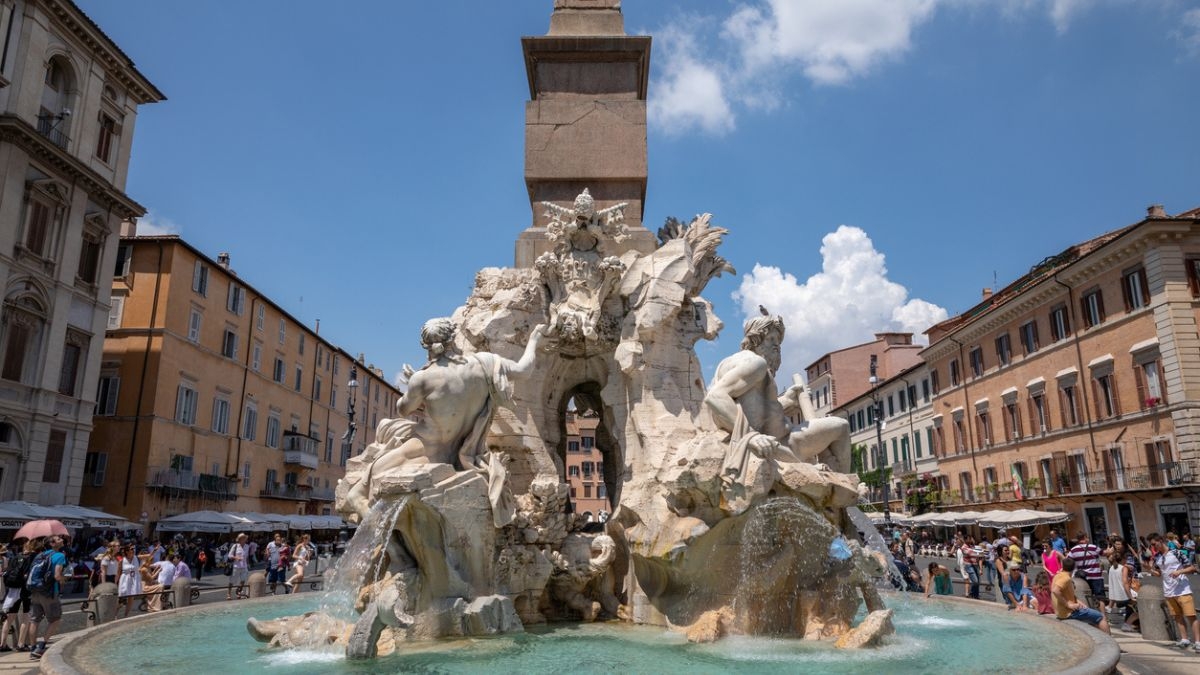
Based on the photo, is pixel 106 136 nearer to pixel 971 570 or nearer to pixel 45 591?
pixel 45 591

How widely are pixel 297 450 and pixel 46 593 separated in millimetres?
35923

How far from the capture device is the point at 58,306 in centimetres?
2600

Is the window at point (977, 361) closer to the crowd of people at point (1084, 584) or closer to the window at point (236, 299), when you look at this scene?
the crowd of people at point (1084, 584)

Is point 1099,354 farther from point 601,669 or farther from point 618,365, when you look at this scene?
point 601,669

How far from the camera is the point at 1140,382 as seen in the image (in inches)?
1156

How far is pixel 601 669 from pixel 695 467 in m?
2.18

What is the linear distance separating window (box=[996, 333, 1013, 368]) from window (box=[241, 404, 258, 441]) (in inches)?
1413

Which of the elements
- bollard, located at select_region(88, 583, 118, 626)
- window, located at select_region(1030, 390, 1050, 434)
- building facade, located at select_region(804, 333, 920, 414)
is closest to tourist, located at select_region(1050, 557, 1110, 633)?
bollard, located at select_region(88, 583, 118, 626)

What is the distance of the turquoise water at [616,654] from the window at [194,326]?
28.3m

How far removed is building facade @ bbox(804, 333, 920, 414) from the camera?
58531 millimetres

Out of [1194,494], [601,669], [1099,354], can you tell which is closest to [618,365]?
[601,669]

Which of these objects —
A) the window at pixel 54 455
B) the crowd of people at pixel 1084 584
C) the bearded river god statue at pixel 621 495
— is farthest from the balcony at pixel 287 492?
the bearded river god statue at pixel 621 495

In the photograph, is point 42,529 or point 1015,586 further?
point 42,529

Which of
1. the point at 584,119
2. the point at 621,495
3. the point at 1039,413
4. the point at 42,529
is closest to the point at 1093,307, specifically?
the point at 1039,413
